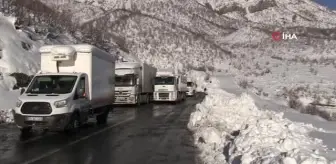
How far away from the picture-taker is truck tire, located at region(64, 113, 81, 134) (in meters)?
14.6

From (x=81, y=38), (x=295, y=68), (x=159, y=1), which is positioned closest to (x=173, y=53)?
(x=295, y=68)

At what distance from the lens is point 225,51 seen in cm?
11250

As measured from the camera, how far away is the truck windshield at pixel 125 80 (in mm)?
33969

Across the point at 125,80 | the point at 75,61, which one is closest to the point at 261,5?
the point at 125,80

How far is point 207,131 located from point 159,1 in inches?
5149

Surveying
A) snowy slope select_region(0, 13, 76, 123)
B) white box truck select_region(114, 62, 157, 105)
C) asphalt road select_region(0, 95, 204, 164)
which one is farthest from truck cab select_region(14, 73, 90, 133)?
white box truck select_region(114, 62, 157, 105)

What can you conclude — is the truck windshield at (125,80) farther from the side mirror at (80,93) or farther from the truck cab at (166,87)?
the side mirror at (80,93)

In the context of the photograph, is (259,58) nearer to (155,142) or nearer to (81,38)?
(81,38)

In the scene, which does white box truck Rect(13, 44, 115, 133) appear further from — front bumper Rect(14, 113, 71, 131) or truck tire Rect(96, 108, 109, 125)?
truck tire Rect(96, 108, 109, 125)

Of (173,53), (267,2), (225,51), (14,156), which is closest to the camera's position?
(14,156)

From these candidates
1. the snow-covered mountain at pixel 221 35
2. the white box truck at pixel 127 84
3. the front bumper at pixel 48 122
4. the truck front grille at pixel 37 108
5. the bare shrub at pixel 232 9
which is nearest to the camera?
the front bumper at pixel 48 122

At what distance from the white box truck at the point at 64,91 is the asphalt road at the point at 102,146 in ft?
2.04

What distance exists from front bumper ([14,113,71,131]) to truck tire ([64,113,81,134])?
351 millimetres

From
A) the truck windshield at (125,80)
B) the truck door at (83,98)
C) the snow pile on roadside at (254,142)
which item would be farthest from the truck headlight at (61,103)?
the truck windshield at (125,80)
